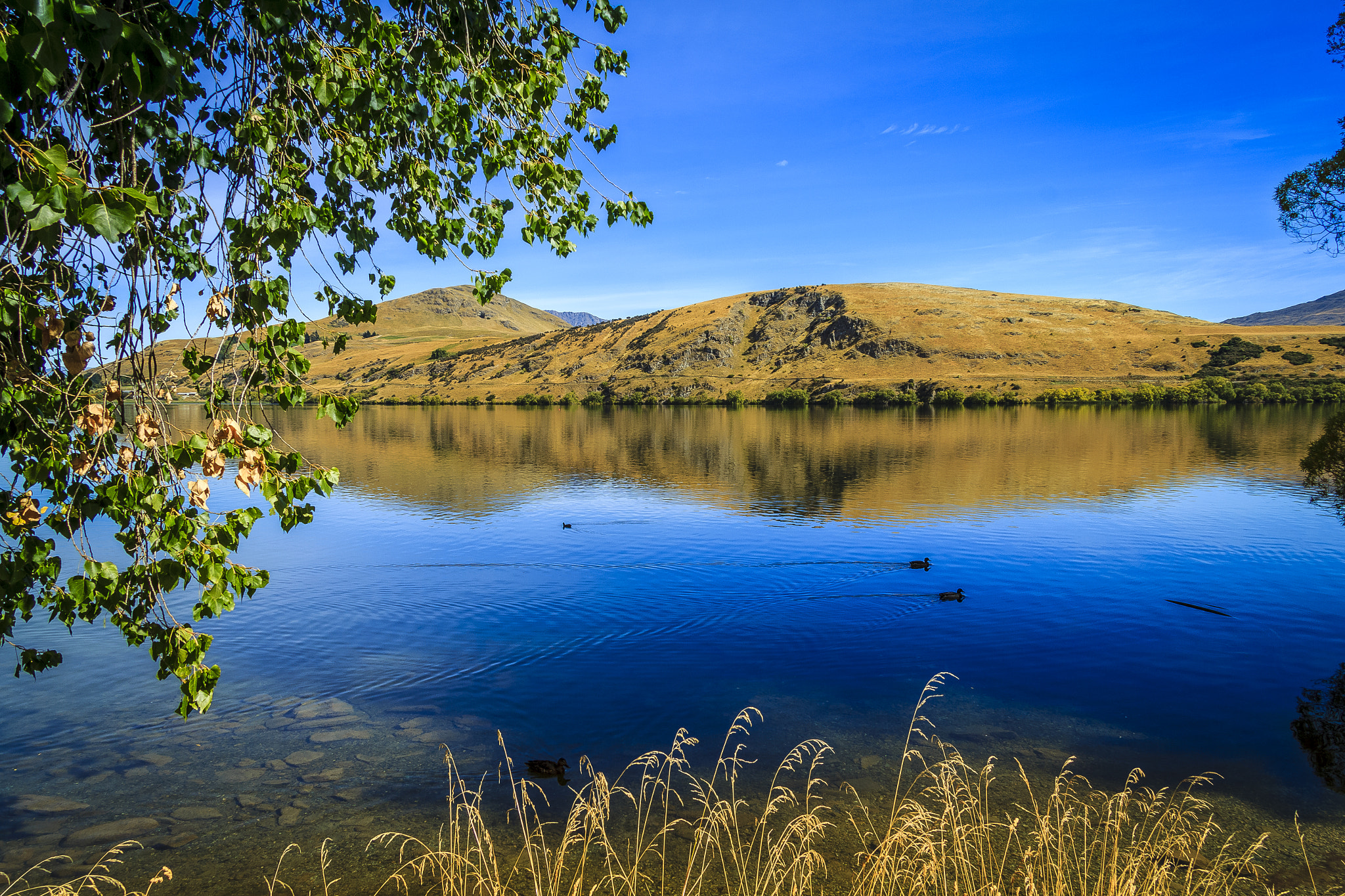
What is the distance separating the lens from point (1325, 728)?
44.3ft

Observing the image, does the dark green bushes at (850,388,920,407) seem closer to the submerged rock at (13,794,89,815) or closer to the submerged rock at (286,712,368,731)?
the submerged rock at (286,712,368,731)

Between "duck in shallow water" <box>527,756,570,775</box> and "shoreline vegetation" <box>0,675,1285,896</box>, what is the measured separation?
34cm

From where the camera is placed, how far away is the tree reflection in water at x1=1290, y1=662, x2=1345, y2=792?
39.3 feet

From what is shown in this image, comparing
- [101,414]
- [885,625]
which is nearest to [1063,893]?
[101,414]

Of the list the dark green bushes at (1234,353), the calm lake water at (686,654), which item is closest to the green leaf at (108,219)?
the calm lake water at (686,654)

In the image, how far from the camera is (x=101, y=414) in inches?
186

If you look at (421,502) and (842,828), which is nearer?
(842,828)

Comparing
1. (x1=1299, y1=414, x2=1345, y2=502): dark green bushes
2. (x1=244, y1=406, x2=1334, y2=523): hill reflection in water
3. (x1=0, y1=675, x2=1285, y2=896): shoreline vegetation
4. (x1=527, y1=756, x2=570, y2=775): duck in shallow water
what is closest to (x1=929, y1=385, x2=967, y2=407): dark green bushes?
(x1=244, y1=406, x2=1334, y2=523): hill reflection in water

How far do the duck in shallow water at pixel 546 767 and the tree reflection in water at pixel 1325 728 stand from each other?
1166 centimetres

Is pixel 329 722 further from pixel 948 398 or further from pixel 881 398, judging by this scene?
pixel 881 398

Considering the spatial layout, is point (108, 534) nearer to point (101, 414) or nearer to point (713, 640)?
point (713, 640)

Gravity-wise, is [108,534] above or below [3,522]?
below

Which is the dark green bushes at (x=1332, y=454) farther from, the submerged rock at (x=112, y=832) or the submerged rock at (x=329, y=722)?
the submerged rock at (x=112, y=832)

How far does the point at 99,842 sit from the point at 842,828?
9.74 metres
